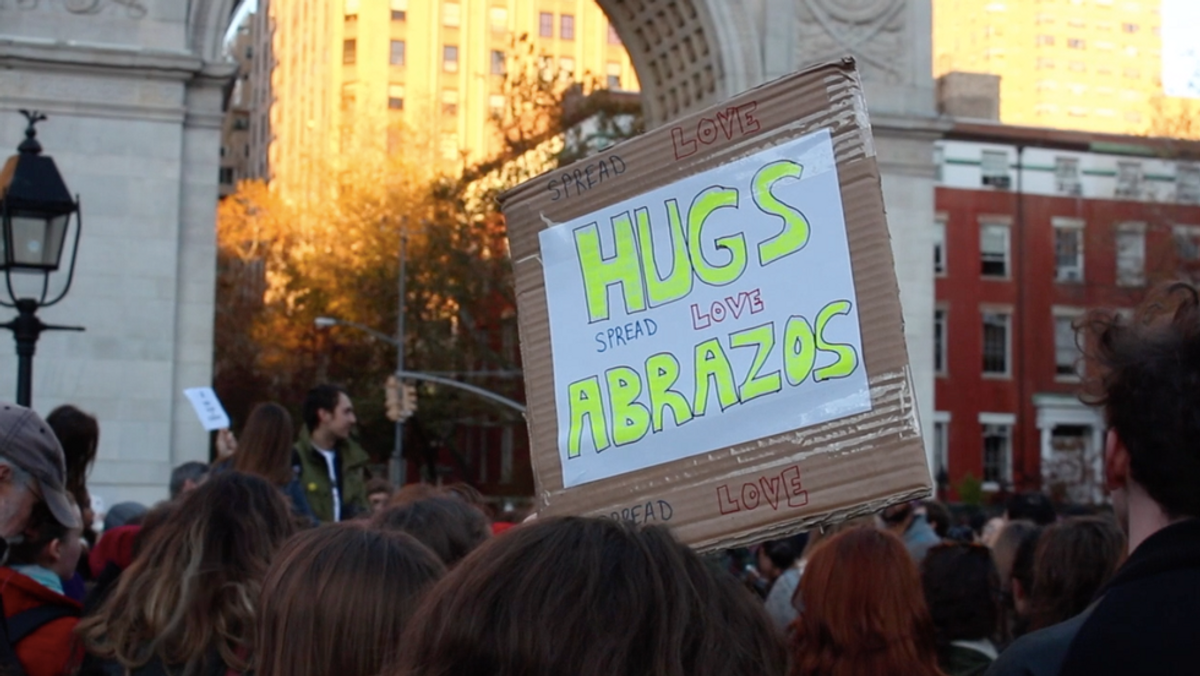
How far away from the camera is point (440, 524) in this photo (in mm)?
4465

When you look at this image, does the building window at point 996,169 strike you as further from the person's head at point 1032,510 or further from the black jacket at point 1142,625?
the black jacket at point 1142,625

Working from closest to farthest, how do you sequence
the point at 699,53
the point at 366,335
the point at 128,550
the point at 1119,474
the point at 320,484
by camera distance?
the point at 1119,474 → the point at 128,550 → the point at 320,484 → the point at 699,53 → the point at 366,335

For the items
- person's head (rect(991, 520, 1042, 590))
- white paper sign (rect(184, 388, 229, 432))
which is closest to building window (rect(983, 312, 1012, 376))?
white paper sign (rect(184, 388, 229, 432))

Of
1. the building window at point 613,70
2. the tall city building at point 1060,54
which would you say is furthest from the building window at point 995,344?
the tall city building at point 1060,54

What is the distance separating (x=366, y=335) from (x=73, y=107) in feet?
99.5

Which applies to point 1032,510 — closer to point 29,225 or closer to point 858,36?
point 29,225

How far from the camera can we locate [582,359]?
354cm

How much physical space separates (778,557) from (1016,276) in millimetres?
41460

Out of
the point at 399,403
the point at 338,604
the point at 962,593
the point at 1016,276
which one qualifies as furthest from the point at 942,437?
the point at 338,604

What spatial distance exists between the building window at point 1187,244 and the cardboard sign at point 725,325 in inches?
1429

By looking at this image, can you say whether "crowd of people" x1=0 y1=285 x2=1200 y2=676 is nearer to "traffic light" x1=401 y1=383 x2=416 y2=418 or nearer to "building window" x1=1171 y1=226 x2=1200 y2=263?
"traffic light" x1=401 y1=383 x2=416 y2=418

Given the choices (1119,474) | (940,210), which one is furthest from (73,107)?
(940,210)

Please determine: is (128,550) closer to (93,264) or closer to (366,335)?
(93,264)

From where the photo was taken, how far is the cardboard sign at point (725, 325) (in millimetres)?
3127
